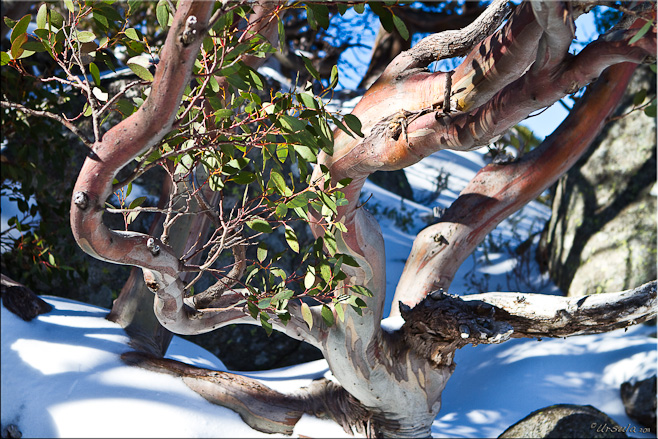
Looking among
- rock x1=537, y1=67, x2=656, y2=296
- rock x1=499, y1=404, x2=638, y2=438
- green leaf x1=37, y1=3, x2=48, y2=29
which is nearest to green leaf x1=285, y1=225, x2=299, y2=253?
green leaf x1=37, y1=3, x2=48, y2=29

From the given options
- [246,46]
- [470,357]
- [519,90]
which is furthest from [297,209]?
[470,357]

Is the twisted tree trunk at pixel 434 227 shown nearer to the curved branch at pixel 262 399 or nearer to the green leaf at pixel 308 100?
the curved branch at pixel 262 399

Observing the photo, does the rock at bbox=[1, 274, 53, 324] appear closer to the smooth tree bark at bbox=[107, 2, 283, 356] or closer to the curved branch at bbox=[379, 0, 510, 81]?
the smooth tree bark at bbox=[107, 2, 283, 356]

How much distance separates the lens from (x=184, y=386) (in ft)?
8.89

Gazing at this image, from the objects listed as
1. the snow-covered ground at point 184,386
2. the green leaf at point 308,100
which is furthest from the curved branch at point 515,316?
the green leaf at point 308,100

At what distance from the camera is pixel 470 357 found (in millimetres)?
3932

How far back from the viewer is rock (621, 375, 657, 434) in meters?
3.13

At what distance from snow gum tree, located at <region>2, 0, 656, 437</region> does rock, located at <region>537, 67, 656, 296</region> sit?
6.55 feet

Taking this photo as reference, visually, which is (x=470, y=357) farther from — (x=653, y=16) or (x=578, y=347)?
(x=653, y=16)

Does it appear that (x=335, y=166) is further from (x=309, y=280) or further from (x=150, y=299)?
(x=150, y=299)

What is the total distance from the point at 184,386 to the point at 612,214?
3.49 meters

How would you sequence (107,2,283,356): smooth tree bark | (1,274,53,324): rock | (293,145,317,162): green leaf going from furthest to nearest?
1. (107,2,283,356): smooth tree bark
2. (1,274,53,324): rock
3. (293,145,317,162): green leaf

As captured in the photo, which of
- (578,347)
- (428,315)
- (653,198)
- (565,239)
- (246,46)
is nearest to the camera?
(246,46)

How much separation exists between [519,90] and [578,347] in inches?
107
